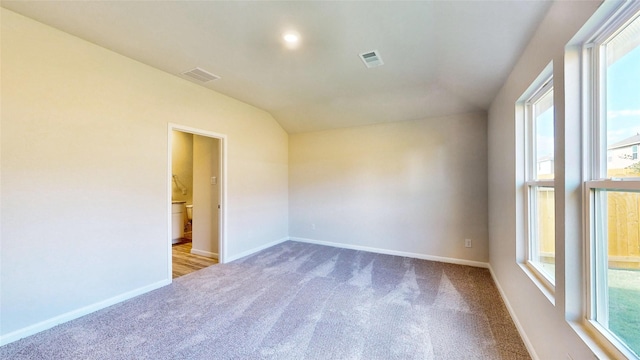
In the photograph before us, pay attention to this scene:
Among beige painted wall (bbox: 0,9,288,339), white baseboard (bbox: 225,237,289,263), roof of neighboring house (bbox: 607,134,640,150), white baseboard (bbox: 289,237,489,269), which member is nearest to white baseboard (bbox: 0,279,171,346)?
beige painted wall (bbox: 0,9,288,339)

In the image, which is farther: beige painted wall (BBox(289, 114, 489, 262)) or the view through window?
beige painted wall (BBox(289, 114, 489, 262))

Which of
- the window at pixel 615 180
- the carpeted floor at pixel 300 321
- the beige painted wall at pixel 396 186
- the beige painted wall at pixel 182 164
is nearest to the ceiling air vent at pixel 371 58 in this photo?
the window at pixel 615 180

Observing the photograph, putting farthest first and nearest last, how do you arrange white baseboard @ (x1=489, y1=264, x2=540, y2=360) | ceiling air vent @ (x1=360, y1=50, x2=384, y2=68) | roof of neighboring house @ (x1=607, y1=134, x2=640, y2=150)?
1. ceiling air vent @ (x1=360, y1=50, x2=384, y2=68)
2. white baseboard @ (x1=489, y1=264, x2=540, y2=360)
3. roof of neighboring house @ (x1=607, y1=134, x2=640, y2=150)

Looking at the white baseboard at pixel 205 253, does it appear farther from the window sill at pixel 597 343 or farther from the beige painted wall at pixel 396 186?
the window sill at pixel 597 343

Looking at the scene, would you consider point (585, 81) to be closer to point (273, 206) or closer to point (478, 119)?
point (478, 119)

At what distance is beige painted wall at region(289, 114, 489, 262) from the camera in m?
3.67

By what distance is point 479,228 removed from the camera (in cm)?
362

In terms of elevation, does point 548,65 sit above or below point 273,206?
above

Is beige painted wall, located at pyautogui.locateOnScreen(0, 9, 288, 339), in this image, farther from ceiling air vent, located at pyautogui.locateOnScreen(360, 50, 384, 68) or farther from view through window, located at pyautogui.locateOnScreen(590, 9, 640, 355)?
view through window, located at pyautogui.locateOnScreen(590, 9, 640, 355)

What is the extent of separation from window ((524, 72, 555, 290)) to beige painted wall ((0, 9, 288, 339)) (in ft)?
12.3

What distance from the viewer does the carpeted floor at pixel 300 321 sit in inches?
73.6

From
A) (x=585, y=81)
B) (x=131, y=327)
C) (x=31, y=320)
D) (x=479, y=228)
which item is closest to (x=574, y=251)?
(x=585, y=81)

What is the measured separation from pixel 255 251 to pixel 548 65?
14.2 ft

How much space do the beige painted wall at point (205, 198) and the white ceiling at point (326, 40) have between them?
1190 millimetres
